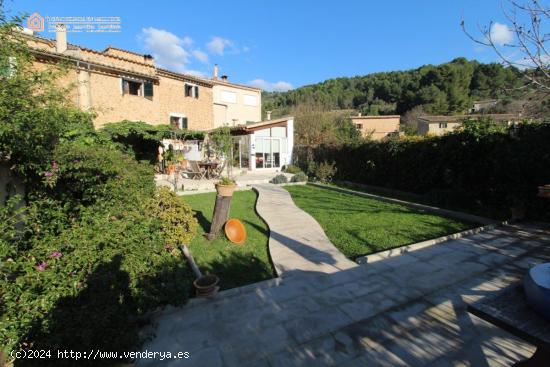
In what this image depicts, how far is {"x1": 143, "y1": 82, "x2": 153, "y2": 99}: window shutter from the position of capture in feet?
62.3

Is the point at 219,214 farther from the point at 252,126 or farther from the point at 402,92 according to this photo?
the point at 402,92

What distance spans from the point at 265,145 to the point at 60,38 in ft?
47.6

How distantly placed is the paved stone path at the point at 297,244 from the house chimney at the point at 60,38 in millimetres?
17090

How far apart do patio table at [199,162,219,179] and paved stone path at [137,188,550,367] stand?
12.5 metres

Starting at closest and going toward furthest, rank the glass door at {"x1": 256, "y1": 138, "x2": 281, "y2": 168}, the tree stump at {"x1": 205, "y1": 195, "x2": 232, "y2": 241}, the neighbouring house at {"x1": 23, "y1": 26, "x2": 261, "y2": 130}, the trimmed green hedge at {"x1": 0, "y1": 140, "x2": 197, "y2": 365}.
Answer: the trimmed green hedge at {"x1": 0, "y1": 140, "x2": 197, "y2": 365}, the tree stump at {"x1": 205, "y1": 195, "x2": 232, "y2": 241}, the neighbouring house at {"x1": 23, "y1": 26, "x2": 261, "y2": 130}, the glass door at {"x1": 256, "y1": 138, "x2": 281, "y2": 168}

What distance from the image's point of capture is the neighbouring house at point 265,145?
20.2 m

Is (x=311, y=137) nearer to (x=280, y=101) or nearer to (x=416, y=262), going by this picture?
(x=416, y=262)

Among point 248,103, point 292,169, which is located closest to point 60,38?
point 292,169

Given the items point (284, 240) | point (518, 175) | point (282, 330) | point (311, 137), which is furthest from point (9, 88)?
point (311, 137)

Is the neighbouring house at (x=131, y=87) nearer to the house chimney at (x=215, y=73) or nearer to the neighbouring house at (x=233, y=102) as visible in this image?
the neighbouring house at (x=233, y=102)

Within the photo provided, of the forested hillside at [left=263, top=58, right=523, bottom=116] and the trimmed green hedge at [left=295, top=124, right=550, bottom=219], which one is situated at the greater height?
the forested hillside at [left=263, top=58, right=523, bottom=116]

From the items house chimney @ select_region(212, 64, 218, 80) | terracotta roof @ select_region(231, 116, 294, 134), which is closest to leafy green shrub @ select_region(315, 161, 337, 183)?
terracotta roof @ select_region(231, 116, 294, 134)

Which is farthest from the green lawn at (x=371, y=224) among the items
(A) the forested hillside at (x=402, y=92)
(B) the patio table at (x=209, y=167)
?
(A) the forested hillside at (x=402, y=92)

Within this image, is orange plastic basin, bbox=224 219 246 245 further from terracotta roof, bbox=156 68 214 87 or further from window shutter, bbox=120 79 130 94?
terracotta roof, bbox=156 68 214 87
